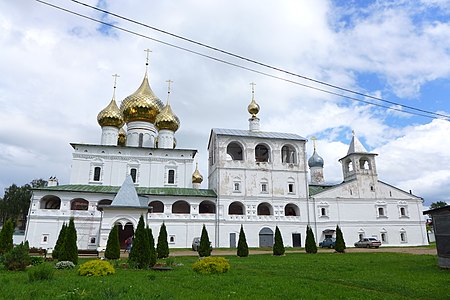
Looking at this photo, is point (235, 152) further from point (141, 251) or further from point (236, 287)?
point (236, 287)

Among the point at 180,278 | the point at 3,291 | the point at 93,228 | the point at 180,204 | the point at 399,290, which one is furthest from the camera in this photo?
the point at 180,204

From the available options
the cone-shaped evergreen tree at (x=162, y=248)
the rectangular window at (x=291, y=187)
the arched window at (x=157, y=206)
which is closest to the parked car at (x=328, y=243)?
the rectangular window at (x=291, y=187)

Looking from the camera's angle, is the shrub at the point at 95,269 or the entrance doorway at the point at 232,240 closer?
the shrub at the point at 95,269

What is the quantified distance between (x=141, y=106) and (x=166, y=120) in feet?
10.5

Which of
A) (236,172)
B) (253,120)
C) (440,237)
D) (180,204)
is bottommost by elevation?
(440,237)

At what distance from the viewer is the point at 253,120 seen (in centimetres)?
4031

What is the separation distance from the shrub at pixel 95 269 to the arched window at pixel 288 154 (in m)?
29.1

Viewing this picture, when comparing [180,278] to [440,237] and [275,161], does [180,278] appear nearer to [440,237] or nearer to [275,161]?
[440,237]

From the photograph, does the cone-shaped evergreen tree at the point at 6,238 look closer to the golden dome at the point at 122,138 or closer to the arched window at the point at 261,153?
the golden dome at the point at 122,138

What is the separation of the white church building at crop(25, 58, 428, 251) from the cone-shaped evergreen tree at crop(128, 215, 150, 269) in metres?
16.2

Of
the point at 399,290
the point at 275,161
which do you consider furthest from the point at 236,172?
the point at 399,290

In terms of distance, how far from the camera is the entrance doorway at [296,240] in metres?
34.1

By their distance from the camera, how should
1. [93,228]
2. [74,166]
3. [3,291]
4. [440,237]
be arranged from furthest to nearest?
1. [74,166]
2. [93,228]
3. [440,237]
4. [3,291]

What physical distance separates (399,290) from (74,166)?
3209 cm
